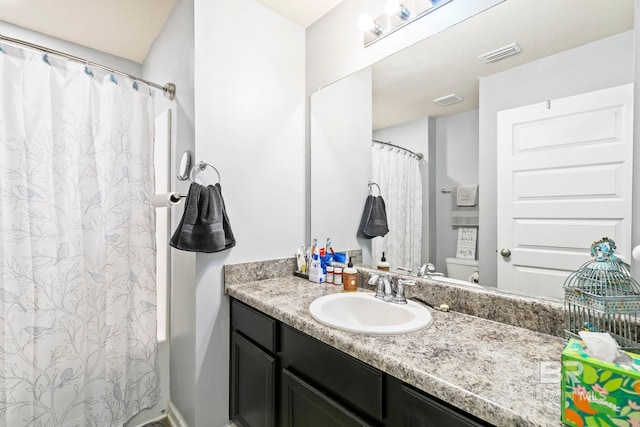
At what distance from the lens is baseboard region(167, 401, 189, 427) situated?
165 cm

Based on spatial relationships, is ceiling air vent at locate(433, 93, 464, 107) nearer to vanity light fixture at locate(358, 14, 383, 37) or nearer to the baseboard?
vanity light fixture at locate(358, 14, 383, 37)

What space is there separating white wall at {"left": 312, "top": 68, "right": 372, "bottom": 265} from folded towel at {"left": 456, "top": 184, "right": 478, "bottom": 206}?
0.49 meters

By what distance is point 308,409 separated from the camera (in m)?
1.07

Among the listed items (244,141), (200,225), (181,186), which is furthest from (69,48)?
(200,225)

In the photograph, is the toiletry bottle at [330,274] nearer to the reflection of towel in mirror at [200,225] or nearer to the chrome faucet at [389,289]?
the chrome faucet at [389,289]

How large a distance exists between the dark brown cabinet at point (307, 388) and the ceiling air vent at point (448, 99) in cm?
106

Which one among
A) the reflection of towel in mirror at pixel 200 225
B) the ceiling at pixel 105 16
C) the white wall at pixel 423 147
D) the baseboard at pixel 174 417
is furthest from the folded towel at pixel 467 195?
the baseboard at pixel 174 417

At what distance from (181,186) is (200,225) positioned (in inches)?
14.5

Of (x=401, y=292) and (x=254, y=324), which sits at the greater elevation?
(x=401, y=292)

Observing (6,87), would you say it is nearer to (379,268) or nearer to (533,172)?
(379,268)

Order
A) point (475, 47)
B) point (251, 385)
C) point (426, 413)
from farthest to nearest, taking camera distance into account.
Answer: point (251, 385)
point (475, 47)
point (426, 413)

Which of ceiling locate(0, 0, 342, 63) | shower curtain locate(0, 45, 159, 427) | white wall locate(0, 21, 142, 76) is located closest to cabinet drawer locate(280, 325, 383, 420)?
shower curtain locate(0, 45, 159, 427)

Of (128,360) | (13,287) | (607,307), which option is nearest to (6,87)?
(13,287)

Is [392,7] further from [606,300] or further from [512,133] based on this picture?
[606,300]
